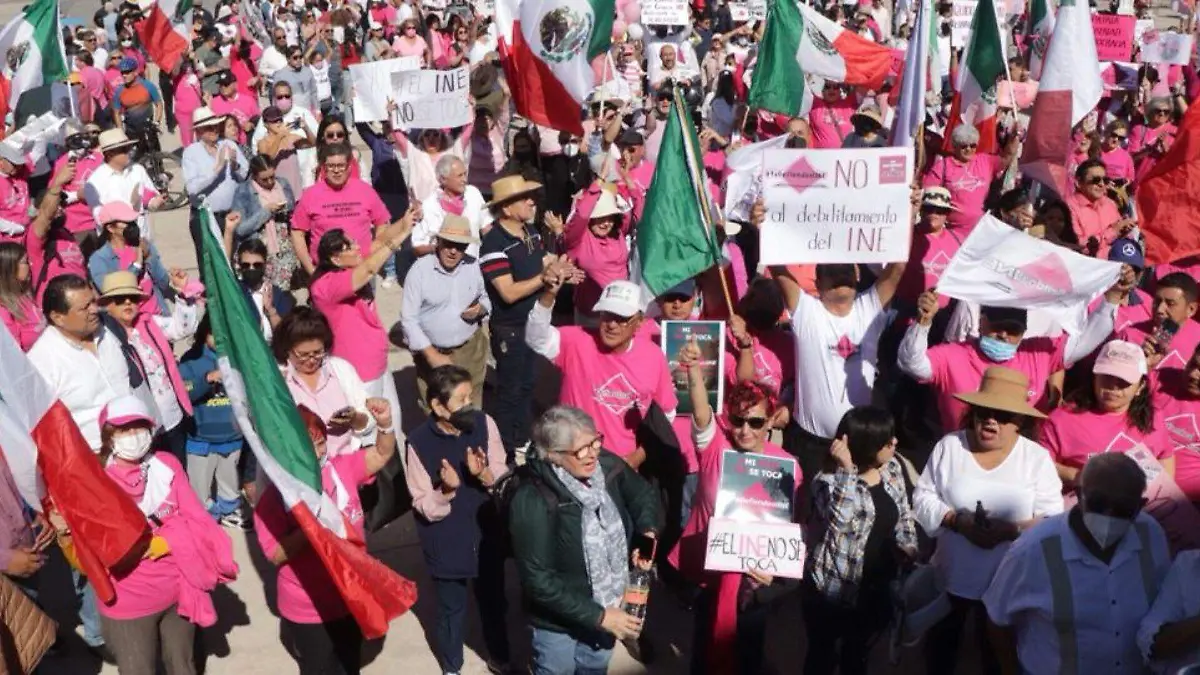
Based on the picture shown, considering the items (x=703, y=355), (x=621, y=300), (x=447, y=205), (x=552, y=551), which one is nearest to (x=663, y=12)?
(x=447, y=205)

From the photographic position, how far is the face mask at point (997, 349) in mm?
6074

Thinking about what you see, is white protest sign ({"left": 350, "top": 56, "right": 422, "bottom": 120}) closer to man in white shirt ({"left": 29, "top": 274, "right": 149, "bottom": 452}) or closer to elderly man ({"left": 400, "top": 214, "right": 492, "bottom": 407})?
elderly man ({"left": 400, "top": 214, "right": 492, "bottom": 407})

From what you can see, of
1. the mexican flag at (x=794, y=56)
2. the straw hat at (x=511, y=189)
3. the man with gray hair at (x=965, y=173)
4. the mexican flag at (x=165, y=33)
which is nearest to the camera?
the straw hat at (x=511, y=189)

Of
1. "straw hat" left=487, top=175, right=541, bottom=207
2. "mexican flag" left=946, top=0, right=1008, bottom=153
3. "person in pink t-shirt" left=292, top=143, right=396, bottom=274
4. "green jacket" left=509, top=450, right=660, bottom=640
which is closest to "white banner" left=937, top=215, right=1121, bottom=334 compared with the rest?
"green jacket" left=509, top=450, right=660, bottom=640

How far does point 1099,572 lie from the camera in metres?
4.25

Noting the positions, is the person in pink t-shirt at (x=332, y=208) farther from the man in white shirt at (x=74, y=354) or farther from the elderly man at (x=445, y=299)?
the man in white shirt at (x=74, y=354)

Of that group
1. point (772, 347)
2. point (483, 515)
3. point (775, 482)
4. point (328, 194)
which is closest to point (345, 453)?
point (483, 515)

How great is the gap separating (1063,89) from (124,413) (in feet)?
20.7

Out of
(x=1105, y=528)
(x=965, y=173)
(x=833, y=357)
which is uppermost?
(x=1105, y=528)

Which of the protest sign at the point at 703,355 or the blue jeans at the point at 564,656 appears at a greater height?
the protest sign at the point at 703,355

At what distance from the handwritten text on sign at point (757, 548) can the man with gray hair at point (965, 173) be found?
449 centimetres

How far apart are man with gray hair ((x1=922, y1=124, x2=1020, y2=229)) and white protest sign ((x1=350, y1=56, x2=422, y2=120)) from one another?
496 centimetres

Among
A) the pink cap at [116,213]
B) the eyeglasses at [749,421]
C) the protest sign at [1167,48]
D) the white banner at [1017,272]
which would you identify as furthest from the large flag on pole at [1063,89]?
the pink cap at [116,213]

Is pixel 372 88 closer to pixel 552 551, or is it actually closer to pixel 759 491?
pixel 759 491
